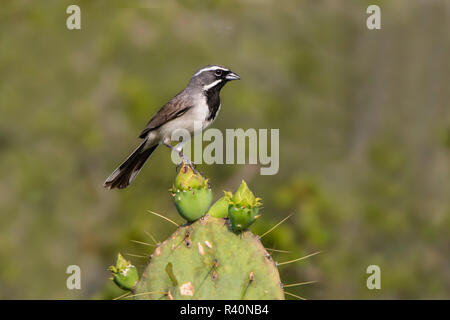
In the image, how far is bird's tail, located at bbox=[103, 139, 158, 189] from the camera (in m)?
5.35

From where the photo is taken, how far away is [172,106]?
5.79 meters

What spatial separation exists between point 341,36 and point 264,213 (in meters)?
5.48

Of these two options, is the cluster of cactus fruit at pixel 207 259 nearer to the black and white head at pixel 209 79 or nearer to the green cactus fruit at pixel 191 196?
the green cactus fruit at pixel 191 196

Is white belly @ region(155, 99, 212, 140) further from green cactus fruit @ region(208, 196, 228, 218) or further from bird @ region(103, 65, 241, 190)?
green cactus fruit @ region(208, 196, 228, 218)

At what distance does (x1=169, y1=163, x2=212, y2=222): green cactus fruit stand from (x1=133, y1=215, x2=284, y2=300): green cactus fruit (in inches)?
2.1

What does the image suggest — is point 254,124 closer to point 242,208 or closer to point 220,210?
point 220,210

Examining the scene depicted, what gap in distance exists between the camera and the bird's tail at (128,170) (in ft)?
17.5

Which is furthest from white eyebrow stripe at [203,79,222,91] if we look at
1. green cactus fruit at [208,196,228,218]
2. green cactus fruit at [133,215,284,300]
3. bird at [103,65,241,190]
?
green cactus fruit at [133,215,284,300]

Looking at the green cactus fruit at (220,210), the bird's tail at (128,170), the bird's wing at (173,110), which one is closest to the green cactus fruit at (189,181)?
the green cactus fruit at (220,210)

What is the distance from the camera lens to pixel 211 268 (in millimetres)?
3391

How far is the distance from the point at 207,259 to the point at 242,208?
0.30 m
